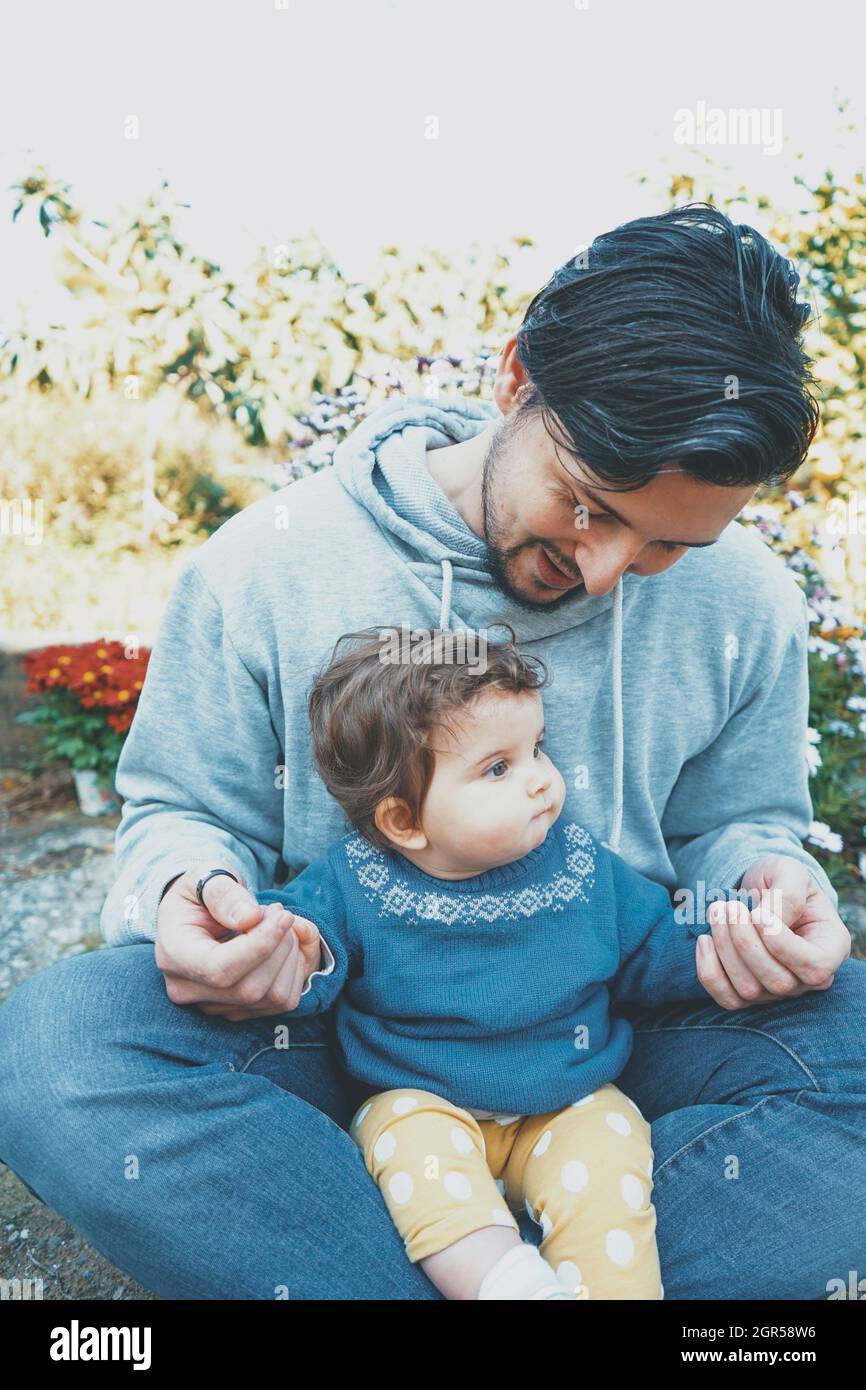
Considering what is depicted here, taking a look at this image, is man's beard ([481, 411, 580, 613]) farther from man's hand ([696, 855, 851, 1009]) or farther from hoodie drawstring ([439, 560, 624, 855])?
man's hand ([696, 855, 851, 1009])

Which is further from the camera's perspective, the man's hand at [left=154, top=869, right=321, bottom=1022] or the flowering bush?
the flowering bush

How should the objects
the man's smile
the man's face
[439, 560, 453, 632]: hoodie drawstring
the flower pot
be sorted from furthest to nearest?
the flower pot, [439, 560, 453, 632]: hoodie drawstring, the man's smile, the man's face

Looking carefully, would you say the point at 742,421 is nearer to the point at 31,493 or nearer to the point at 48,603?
the point at 48,603

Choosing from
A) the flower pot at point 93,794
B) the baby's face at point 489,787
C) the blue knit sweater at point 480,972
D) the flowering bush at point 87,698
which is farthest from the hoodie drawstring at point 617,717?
the flower pot at point 93,794

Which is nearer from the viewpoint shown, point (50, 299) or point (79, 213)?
point (79, 213)

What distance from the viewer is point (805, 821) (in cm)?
197

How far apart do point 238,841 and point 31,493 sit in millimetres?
4440

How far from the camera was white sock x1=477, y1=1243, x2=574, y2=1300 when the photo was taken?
4.08 feet

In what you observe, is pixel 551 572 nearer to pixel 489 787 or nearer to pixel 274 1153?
pixel 489 787

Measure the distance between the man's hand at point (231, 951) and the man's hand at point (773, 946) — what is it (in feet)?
1.92

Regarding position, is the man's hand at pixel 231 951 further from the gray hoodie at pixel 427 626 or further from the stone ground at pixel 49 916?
the stone ground at pixel 49 916

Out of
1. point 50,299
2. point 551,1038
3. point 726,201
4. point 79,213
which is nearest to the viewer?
point 551,1038

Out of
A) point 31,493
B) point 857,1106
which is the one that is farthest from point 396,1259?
point 31,493

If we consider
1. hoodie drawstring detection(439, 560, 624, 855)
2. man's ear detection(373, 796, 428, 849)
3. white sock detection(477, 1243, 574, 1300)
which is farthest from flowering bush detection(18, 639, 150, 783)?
white sock detection(477, 1243, 574, 1300)
